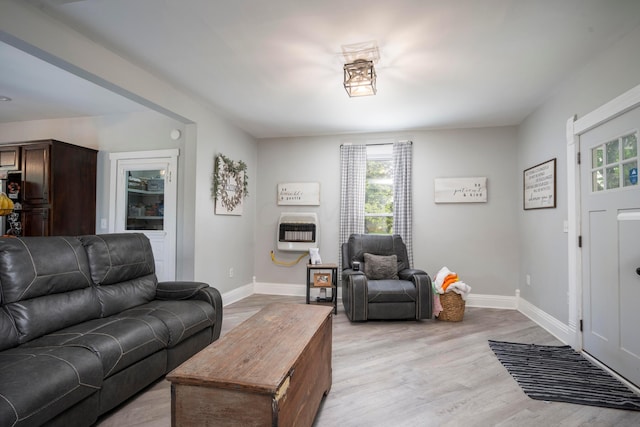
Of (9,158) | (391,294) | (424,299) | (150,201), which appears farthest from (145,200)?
(424,299)

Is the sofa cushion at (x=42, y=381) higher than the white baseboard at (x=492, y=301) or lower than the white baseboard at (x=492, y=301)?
higher

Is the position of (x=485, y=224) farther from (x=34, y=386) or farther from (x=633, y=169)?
(x=34, y=386)

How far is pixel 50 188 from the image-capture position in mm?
3943

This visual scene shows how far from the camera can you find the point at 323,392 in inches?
81.2

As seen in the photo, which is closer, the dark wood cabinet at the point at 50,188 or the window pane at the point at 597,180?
the window pane at the point at 597,180

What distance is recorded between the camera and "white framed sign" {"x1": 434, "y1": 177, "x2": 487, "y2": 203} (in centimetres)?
457

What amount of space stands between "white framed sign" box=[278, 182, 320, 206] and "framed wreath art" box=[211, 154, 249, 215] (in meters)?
0.59

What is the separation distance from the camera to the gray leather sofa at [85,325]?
150 centimetres

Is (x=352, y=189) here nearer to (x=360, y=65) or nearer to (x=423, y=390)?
(x=360, y=65)

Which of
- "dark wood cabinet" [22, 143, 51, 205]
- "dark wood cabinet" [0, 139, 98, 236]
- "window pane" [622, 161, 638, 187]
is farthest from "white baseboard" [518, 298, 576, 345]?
"dark wood cabinet" [22, 143, 51, 205]

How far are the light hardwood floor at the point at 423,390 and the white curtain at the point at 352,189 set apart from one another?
173 centimetres

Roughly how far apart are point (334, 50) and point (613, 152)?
231 centimetres

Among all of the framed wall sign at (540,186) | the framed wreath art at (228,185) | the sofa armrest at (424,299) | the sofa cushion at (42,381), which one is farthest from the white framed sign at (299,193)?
the sofa cushion at (42,381)

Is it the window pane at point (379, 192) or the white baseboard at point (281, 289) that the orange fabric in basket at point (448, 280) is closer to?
the window pane at point (379, 192)
